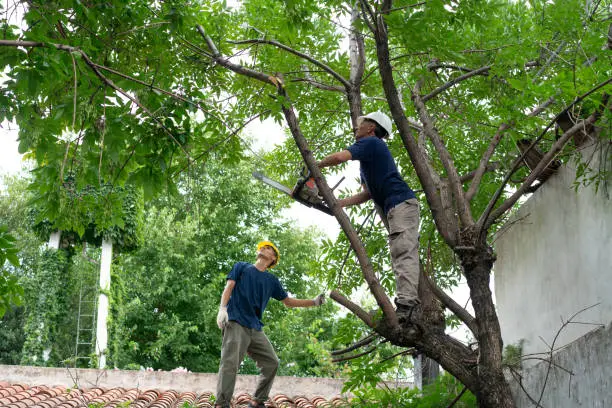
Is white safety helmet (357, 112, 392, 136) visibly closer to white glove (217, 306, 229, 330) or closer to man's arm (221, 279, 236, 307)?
man's arm (221, 279, 236, 307)

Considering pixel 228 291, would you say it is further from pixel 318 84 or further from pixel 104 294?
pixel 104 294

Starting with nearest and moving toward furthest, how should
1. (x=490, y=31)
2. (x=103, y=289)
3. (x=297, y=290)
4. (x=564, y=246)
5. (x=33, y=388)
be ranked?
(x=564, y=246), (x=490, y=31), (x=33, y=388), (x=103, y=289), (x=297, y=290)

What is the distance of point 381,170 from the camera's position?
16.9 feet

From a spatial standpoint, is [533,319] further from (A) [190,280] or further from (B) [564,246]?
(A) [190,280]

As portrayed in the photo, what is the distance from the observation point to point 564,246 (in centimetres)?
645

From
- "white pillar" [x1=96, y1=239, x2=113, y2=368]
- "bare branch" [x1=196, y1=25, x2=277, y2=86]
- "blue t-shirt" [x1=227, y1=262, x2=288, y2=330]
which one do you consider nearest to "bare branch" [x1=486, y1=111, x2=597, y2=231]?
"bare branch" [x1=196, y1=25, x2=277, y2=86]

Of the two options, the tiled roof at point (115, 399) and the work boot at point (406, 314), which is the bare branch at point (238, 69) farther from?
the tiled roof at point (115, 399)

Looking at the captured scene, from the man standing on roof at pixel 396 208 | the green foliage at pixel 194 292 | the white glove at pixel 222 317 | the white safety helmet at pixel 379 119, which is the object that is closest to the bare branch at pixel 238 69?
the white safety helmet at pixel 379 119

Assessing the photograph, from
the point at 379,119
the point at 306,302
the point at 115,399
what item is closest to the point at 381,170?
the point at 379,119

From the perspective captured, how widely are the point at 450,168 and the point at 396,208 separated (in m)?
0.95

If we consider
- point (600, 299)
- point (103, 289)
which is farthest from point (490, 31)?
point (103, 289)

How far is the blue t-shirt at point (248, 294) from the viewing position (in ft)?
21.3

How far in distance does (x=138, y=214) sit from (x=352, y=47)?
43.7 ft

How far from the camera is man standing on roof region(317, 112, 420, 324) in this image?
4.91m
